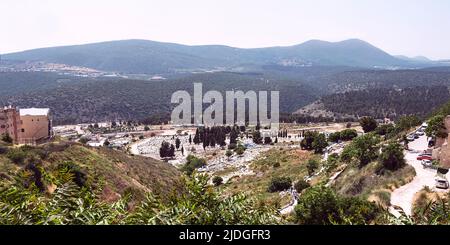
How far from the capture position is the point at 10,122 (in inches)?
1559

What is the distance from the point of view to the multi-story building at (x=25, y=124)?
39.2 metres

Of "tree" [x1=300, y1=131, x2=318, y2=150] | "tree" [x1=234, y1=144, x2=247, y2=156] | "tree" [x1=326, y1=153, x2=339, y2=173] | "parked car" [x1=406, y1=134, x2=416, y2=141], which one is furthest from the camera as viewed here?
"tree" [x1=234, y1=144, x2=247, y2=156]

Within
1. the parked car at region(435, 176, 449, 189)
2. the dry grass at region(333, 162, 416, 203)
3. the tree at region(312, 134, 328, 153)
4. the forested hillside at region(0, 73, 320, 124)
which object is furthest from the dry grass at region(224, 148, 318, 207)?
the forested hillside at region(0, 73, 320, 124)

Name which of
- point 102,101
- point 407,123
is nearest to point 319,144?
point 407,123

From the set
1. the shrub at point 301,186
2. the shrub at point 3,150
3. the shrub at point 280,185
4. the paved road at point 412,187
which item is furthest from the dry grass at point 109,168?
the paved road at point 412,187

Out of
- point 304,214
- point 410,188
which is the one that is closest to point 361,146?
point 410,188

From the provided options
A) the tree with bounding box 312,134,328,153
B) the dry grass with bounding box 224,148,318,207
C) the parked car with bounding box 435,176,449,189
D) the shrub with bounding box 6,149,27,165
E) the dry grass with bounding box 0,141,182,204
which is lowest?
the dry grass with bounding box 224,148,318,207

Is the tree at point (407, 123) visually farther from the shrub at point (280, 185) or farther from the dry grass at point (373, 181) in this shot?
the dry grass at point (373, 181)

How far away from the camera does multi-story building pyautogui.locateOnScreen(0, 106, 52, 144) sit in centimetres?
3925

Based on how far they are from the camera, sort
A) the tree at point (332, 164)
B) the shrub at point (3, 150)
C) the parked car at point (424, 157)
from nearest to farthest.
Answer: the shrub at point (3, 150) → the parked car at point (424, 157) → the tree at point (332, 164)

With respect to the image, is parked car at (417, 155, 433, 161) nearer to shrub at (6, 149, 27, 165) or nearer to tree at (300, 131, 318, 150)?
shrub at (6, 149, 27, 165)

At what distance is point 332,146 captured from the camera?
62156 mm

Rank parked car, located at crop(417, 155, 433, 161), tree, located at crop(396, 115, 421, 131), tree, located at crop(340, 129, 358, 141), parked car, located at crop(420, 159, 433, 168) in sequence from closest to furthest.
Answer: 1. parked car, located at crop(420, 159, 433, 168)
2. parked car, located at crop(417, 155, 433, 161)
3. tree, located at crop(396, 115, 421, 131)
4. tree, located at crop(340, 129, 358, 141)
